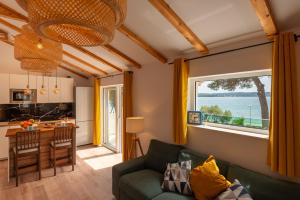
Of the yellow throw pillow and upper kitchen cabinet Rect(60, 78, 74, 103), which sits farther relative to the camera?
upper kitchen cabinet Rect(60, 78, 74, 103)

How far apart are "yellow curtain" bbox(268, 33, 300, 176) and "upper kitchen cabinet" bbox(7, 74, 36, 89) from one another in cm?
591

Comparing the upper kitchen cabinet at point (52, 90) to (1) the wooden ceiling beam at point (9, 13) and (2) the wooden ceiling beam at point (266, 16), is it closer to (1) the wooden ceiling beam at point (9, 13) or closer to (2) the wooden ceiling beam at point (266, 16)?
→ (1) the wooden ceiling beam at point (9, 13)

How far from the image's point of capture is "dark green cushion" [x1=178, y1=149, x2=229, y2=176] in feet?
7.47

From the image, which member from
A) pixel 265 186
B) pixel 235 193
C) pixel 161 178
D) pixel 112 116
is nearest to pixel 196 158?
pixel 161 178

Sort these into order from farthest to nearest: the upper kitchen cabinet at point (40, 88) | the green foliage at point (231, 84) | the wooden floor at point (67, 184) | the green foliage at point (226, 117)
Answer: the upper kitchen cabinet at point (40, 88) < the wooden floor at point (67, 184) < the green foliage at point (226, 117) < the green foliage at point (231, 84)

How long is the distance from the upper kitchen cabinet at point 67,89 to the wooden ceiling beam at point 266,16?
5.64m

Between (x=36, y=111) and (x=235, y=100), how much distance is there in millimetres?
5877

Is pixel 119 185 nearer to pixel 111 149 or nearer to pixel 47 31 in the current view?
pixel 47 31

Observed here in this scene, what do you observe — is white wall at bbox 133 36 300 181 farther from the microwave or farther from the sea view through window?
the microwave

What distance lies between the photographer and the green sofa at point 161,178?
1.81m

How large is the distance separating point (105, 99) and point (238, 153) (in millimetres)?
4521

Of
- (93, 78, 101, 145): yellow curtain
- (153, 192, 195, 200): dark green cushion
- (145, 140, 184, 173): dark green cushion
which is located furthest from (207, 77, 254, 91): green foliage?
(93, 78, 101, 145): yellow curtain

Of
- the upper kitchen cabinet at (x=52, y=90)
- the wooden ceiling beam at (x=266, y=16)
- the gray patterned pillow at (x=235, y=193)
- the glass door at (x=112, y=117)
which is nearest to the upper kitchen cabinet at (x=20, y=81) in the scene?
the upper kitchen cabinet at (x=52, y=90)

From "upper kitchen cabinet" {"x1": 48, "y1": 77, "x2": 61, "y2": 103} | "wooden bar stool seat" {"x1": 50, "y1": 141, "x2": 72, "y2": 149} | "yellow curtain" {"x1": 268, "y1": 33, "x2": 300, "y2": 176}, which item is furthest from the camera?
A: "upper kitchen cabinet" {"x1": 48, "y1": 77, "x2": 61, "y2": 103}
